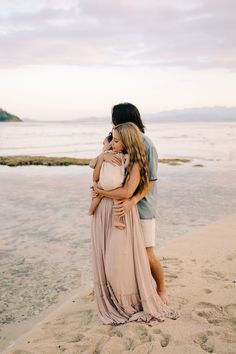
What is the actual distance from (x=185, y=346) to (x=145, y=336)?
44 centimetres

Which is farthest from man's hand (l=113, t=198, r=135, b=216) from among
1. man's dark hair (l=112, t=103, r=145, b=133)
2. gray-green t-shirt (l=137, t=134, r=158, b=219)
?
man's dark hair (l=112, t=103, r=145, b=133)

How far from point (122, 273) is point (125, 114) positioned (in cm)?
174

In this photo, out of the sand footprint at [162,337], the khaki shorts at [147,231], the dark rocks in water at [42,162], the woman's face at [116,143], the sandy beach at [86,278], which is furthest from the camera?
the dark rocks in water at [42,162]

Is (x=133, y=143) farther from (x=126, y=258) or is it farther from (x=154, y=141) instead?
→ (x=154, y=141)

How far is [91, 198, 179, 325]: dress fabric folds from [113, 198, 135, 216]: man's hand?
0.09 m

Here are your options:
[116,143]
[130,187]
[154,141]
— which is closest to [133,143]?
[116,143]

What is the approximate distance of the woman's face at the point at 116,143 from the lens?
4.57 metres

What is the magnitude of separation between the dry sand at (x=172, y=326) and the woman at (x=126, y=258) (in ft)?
0.64

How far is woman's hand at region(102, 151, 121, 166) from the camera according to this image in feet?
15.1

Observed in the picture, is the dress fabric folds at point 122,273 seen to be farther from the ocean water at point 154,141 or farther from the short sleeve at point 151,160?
the ocean water at point 154,141

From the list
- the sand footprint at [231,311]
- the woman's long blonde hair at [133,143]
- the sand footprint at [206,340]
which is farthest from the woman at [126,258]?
the sand footprint at [231,311]

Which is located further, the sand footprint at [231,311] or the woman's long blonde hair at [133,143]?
the sand footprint at [231,311]

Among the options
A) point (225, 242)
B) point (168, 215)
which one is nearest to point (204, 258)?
point (225, 242)

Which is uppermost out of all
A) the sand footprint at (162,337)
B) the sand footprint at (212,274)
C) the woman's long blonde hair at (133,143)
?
the woman's long blonde hair at (133,143)
